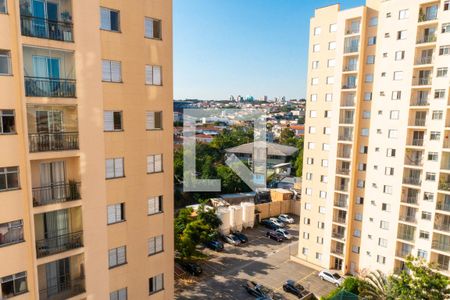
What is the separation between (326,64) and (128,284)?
85.4 feet

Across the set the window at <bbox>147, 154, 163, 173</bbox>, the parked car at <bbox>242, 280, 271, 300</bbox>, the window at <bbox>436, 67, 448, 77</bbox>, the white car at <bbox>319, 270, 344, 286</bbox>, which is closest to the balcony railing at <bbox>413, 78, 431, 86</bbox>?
the window at <bbox>436, 67, 448, 77</bbox>

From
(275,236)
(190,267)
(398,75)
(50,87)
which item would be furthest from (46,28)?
(275,236)

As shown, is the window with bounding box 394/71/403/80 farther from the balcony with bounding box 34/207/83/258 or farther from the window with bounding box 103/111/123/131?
the balcony with bounding box 34/207/83/258

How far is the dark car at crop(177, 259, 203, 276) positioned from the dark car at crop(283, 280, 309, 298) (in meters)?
8.35

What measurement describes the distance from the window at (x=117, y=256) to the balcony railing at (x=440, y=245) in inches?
948

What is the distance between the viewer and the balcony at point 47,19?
9891 mm

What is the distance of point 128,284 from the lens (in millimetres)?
13031

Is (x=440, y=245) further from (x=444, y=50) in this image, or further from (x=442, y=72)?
(x=444, y=50)

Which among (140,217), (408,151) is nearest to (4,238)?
(140,217)

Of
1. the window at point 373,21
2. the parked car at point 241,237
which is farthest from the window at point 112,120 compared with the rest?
the parked car at point 241,237

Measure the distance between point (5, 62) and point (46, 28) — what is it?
5.66ft

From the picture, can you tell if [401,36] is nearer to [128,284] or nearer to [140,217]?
[140,217]

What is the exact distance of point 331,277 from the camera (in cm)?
2997

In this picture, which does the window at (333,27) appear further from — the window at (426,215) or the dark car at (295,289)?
the dark car at (295,289)
